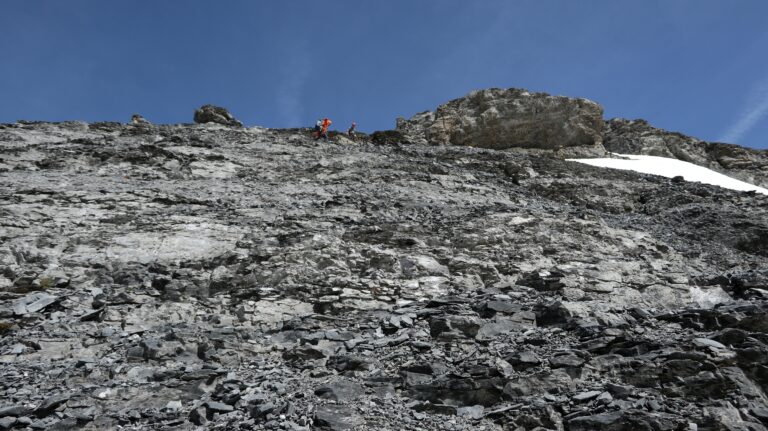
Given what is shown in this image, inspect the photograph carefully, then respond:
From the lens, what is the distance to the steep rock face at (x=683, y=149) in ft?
121

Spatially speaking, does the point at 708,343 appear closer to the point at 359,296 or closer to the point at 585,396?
the point at 585,396

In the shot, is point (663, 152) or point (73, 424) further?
point (663, 152)

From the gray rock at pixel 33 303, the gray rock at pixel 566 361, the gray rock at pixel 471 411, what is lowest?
the gray rock at pixel 471 411

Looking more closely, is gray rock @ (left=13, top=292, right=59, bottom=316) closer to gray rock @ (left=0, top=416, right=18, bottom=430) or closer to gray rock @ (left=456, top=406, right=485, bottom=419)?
gray rock @ (left=0, top=416, right=18, bottom=430)

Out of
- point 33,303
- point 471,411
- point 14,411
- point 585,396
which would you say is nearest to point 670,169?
point 585,396

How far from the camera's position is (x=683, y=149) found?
129 ft

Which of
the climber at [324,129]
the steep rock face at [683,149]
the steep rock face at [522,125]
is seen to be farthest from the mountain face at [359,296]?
the steep rock face at [683,149]

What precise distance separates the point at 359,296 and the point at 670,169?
2935 cm

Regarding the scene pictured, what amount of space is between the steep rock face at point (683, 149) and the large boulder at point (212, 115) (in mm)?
29837

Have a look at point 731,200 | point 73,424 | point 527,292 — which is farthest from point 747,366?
point 731,200

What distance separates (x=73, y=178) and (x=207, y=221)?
597 cm

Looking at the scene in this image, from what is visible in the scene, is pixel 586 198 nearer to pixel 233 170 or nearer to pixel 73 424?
pixel 233 170

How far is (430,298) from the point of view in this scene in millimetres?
10961

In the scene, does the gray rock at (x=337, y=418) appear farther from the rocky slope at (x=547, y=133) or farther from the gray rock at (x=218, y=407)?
the rocky slope at (x=547, y=133)
